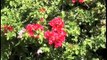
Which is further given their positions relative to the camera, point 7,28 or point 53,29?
point 7,28

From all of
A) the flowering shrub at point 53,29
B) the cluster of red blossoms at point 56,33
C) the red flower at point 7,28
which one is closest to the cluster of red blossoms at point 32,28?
the flowering shrub at point 53,29

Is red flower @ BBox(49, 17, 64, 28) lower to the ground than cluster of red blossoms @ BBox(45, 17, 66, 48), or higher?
higher

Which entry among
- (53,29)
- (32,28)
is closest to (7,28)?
(32,28)

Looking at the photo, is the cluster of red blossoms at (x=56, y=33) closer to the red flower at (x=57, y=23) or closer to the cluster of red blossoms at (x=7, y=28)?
the red flower at (x=57, y=23)

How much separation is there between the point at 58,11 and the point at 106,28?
2.46 ft

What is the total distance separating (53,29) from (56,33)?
0.23 ft

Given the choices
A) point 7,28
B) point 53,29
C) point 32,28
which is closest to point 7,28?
point 7,28

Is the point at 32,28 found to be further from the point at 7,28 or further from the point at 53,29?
the point at 7,28

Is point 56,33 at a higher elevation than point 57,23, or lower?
lower

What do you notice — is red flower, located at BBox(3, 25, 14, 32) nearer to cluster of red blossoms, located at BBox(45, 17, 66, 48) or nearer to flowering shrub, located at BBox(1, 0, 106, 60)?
flowering shrub, located at BBox(1, 0, 106, 60)

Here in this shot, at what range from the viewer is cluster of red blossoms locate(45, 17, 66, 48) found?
15.2 feet

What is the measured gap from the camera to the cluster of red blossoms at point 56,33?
4.64 metres

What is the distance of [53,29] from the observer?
471 cm

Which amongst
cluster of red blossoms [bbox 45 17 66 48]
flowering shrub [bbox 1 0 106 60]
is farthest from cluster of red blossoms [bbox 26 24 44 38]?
cluster of red blossoms [bbox 45 17 66 48]
